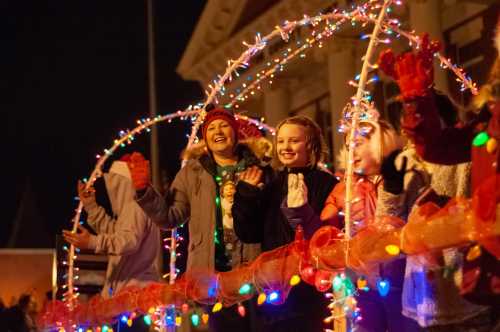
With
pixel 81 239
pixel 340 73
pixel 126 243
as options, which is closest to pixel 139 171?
pixel 126 243

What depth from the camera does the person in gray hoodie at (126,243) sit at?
7848mm

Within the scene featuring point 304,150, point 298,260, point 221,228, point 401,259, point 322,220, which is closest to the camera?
point 401,259

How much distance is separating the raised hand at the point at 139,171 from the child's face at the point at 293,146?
1.07 m

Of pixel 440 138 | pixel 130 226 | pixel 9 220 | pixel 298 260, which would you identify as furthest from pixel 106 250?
pixel 9 220

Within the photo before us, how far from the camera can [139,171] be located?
649 centimetres

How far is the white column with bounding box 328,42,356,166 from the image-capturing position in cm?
2034

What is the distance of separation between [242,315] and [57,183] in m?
38.8

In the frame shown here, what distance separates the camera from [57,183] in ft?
Answer: 143

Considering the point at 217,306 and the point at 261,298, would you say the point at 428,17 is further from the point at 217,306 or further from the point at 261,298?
the point at 261,298

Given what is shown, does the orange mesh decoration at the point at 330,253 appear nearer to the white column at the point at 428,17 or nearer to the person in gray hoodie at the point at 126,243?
the person in gray hoodie at the point at 126,243

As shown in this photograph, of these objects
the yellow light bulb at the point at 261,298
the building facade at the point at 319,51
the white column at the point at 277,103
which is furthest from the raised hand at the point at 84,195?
the white column at the point at 277,103

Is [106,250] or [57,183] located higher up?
[57,183]

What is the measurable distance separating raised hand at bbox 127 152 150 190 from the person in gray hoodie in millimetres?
1429

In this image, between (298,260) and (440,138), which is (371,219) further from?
(440,138)
